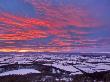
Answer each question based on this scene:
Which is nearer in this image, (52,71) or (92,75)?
(92,75)

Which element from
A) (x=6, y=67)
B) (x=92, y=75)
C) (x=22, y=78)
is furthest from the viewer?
(x=6, y=67)

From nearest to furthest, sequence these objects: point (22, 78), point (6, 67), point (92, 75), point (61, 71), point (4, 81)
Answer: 1. point (4, 81)
2. point (22, 78)
3. point (92, 75)
4. point (61, 71)
5. point (6, 67)

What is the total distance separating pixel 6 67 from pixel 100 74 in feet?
52.3

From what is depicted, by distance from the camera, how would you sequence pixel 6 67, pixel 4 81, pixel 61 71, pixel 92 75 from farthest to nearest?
pixel 6 67 < pixel 61 71 < pixel 92 75 < pixel 4 81

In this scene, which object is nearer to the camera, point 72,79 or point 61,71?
point 72,79

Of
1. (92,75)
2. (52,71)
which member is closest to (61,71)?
(52,71)

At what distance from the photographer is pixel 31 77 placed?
34.9 meters

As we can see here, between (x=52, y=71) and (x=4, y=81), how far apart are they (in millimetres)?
11538

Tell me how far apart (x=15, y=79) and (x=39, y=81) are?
2201 millimetres

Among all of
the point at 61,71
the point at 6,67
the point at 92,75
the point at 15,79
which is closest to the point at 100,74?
the point at 92,75

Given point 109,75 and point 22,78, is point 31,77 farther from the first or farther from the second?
point 109,75

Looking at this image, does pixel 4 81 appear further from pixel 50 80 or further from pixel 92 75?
pixel 92 75

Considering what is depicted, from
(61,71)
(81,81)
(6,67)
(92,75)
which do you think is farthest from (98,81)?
(6,67)

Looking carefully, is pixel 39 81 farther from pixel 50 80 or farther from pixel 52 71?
pixel 52 71
